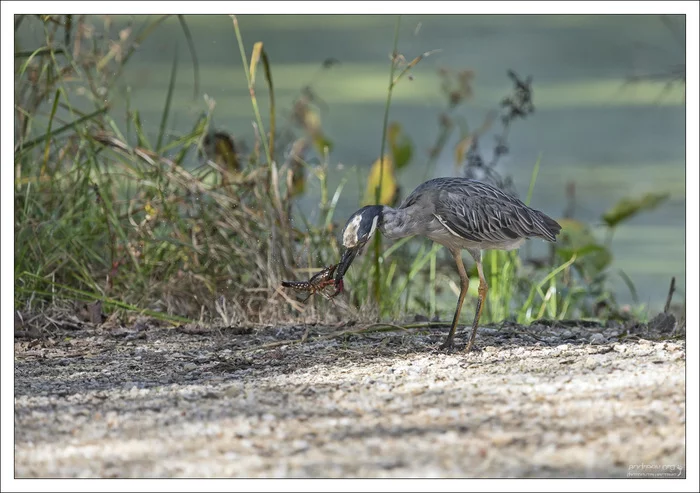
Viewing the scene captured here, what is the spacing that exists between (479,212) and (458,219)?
13 centimetres

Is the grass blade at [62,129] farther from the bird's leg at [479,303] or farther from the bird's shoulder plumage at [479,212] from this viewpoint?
the bird's leg at [479,303]

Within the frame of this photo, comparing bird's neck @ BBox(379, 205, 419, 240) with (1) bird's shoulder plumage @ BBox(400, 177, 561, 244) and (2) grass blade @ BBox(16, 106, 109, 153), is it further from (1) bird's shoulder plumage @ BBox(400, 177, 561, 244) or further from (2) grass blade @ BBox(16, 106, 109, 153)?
(2) grass blade @ BBox(16, 106, 109, 153)

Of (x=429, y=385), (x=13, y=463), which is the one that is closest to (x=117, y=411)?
(x=13, y=463)

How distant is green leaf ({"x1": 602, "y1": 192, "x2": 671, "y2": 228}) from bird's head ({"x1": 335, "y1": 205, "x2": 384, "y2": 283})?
3.55 meters

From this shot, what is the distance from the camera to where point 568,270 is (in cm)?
812

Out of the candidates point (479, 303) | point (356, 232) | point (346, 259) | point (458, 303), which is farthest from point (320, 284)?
point (479, 303)

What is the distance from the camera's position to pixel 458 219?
17.8ft

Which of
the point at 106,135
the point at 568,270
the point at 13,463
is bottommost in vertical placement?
the point at 13,463

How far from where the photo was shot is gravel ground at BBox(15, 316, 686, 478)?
11.8ft

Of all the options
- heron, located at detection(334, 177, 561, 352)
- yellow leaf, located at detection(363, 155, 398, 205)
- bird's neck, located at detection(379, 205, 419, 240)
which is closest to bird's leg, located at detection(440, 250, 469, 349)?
heron, located at detection(334, 177, 561, 352)

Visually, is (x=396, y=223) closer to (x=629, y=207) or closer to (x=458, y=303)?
(x=458, y=303)

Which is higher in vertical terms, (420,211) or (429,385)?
(420,211)

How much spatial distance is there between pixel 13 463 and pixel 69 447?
201 mm

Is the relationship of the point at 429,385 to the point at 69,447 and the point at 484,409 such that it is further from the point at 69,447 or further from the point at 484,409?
the point at 69,447
